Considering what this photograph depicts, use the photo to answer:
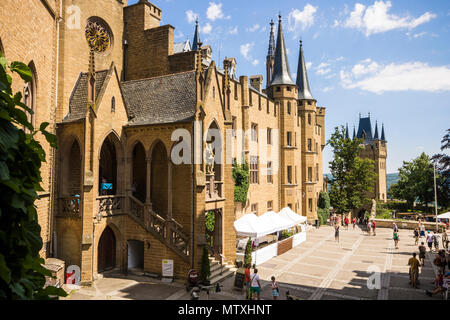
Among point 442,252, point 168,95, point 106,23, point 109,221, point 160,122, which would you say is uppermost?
point 106,23

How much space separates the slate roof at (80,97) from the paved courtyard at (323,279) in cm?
828

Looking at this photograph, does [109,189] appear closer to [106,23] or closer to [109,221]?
[109,221]

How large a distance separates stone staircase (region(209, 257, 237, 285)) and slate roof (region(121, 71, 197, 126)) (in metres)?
7.97

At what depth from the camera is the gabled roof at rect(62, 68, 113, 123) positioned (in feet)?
55.4

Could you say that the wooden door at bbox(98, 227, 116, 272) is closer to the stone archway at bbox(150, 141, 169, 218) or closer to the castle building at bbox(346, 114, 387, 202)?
the stone archway at bbox(150, 141, 169, 218)

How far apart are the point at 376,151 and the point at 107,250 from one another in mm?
81595

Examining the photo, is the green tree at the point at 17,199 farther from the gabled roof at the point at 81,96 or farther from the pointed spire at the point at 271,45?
the pointed spire at the point at 271,45

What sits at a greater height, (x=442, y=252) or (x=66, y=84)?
(x=66, y=84)

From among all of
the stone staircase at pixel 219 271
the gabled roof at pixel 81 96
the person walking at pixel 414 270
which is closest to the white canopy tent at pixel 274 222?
the stone staircase at pixel 219 271

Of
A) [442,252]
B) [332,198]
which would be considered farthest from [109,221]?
[332,198]

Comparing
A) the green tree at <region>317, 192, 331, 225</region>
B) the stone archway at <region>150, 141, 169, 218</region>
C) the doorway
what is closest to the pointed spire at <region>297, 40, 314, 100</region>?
the green tree at <region>317, 192, 331, 225</region>

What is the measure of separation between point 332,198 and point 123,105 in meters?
38.2

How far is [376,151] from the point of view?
283ft
